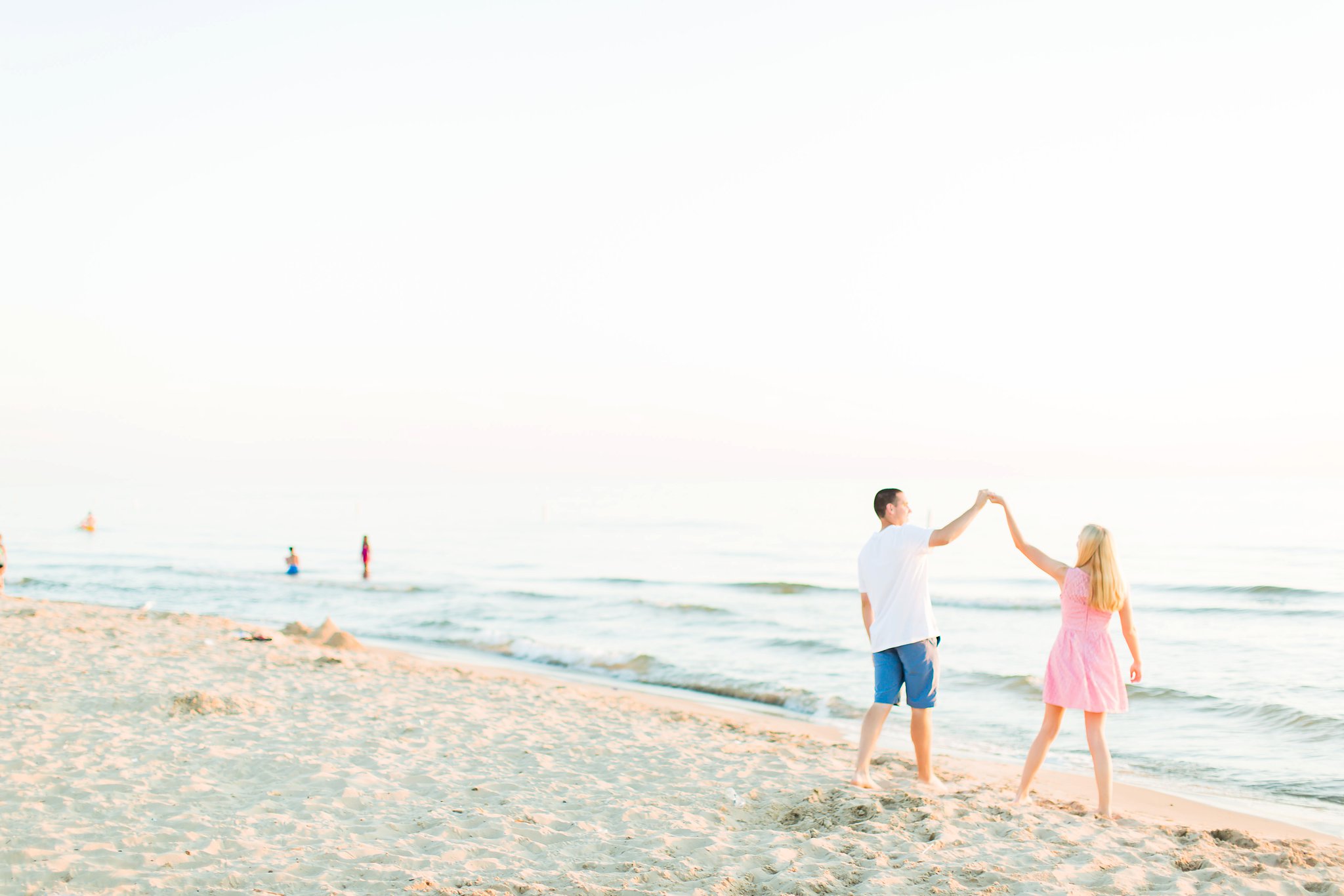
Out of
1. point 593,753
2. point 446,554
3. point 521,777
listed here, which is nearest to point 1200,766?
point 593,753

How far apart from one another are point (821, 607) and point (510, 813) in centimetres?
1641

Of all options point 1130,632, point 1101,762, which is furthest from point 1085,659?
point 1101,762

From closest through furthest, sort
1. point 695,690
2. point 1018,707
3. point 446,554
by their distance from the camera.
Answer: point 1018,707 < point 695,690 < point 446,554

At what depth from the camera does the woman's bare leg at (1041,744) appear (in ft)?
18.1

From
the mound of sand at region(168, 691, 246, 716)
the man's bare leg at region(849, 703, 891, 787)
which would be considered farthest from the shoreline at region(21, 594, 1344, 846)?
the mound of sand at region(168, 691, 246, 716)

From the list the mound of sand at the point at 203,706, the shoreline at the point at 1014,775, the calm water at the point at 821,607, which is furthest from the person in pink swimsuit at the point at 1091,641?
the mound of sand at the point at 203,706

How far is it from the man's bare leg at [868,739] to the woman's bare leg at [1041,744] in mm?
917

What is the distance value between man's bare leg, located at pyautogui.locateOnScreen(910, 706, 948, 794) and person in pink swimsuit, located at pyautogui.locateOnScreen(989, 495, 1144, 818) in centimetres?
75

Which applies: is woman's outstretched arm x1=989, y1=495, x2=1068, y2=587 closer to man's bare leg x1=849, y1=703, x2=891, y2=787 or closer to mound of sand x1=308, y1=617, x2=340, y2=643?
man's bare leg x1=849, y1=703, x2=891, y2=787

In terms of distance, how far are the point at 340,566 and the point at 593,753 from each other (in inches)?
1075

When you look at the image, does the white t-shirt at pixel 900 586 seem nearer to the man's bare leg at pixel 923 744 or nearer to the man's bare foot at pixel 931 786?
the man's bare leg at pixel 923 744

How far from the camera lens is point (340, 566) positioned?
Answer: 3195 centimetres

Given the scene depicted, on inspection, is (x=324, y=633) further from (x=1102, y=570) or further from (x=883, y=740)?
(x=1102, y=570)

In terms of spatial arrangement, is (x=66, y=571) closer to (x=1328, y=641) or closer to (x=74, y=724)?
(x=74, y=724)
